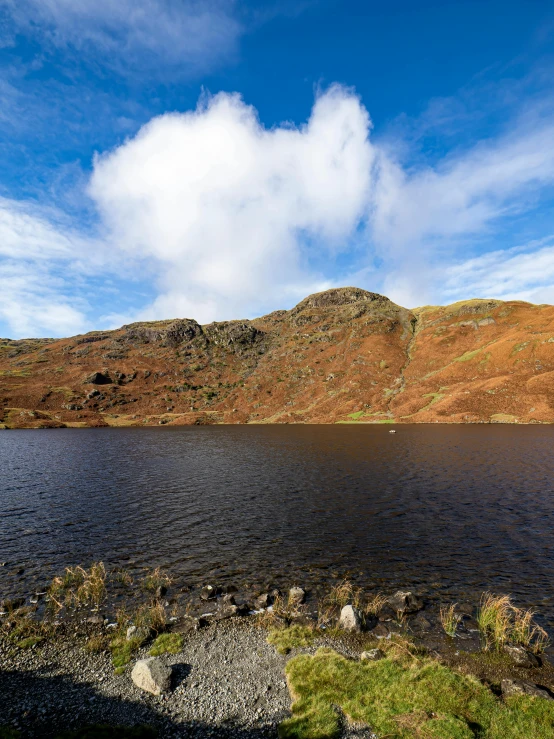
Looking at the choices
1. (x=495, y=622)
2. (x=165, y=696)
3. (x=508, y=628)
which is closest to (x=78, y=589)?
(x=165, y=696)

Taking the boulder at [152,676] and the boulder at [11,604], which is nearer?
the boulder at [152,676]

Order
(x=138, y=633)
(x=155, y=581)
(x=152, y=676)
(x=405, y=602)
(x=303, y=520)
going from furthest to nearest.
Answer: (x=303, y=520) < (x=155, y=581) < (x=405, y=602) < (x=138, y=633) < (x=152, y=676)

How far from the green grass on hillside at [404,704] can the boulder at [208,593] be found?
7570 mm

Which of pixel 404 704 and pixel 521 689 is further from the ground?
pixel 404 704

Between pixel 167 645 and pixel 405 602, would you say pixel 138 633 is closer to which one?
pixel 167 645

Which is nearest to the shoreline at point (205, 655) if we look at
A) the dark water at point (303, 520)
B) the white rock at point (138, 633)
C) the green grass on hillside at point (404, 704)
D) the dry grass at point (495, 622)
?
the white rock at point (138, 633)

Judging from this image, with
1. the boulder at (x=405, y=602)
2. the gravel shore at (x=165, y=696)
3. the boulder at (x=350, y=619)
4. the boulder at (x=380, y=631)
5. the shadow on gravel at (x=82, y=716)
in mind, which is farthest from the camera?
the boulder at (x=405, y=602)

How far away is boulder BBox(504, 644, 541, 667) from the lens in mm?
15242

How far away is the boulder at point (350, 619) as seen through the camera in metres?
17.9

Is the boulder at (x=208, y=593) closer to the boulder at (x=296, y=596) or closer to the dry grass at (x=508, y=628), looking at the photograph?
the boulder at (x=296, y=596)

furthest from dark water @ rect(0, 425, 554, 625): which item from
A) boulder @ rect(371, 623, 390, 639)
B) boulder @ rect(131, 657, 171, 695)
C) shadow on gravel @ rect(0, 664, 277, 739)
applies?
shadow on gravel @ rect(0, 664, 277, 739)

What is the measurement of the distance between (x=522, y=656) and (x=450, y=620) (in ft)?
9.83

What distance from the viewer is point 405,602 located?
66.0 feet

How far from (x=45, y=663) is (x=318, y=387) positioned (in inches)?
6897
